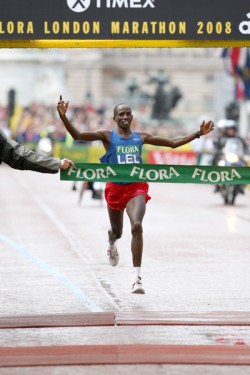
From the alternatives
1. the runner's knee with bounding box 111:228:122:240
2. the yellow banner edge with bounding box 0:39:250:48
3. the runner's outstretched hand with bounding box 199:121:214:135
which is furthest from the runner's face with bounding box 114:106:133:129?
the yellow banner edge with bounding box 0:39:250:48

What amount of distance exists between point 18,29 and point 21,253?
3298 mm

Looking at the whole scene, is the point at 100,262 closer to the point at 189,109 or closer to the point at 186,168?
the point at 186,168

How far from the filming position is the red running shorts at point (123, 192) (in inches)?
512

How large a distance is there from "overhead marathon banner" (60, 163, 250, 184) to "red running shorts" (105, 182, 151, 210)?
0.51 m

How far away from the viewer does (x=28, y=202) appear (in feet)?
95.8

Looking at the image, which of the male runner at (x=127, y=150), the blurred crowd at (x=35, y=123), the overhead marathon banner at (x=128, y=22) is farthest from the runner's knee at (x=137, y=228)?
the blurred crowd at (x=35, y=123)

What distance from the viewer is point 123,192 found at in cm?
1303

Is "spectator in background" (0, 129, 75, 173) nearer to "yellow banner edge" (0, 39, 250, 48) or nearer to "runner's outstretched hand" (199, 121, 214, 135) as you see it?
"runner's outstretched hand" (199, 121, 214, 135)

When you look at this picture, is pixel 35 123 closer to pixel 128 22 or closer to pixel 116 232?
pixel 128 22

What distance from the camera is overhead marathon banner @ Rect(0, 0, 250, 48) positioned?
1467 cm

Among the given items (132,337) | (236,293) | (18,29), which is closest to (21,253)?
(18,29)

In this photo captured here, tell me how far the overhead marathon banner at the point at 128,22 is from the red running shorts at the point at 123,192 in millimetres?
2399

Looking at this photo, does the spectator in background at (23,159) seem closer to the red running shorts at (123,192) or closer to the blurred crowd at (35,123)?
the red running shorts at (123,192)

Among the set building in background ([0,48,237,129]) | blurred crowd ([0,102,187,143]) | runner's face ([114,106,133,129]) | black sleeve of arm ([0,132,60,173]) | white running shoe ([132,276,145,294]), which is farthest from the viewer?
building in background ([0,48,237,129])
